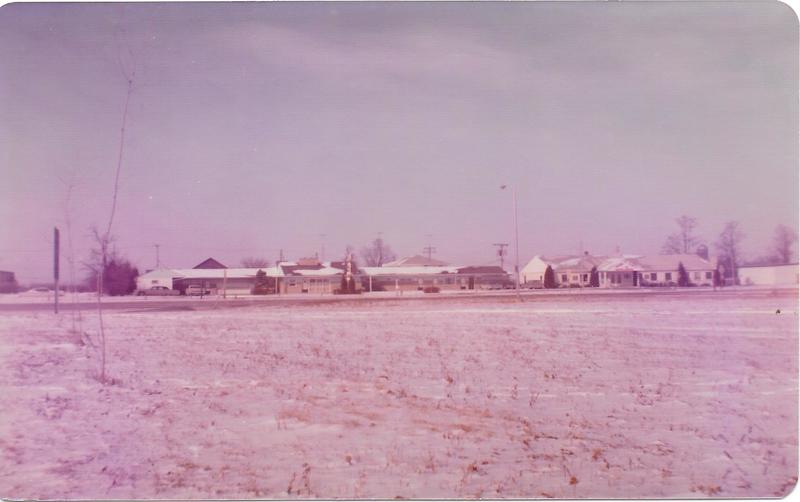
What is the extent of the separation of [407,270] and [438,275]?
35 centimetres

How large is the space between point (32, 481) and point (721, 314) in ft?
23.4

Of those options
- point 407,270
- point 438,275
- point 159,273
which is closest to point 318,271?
point 407,270

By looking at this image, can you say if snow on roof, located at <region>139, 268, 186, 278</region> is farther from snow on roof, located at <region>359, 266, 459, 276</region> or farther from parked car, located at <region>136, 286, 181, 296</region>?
snow on roof, located at <region>359, 266, 459, 276</region>

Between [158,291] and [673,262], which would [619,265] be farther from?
[158,291]

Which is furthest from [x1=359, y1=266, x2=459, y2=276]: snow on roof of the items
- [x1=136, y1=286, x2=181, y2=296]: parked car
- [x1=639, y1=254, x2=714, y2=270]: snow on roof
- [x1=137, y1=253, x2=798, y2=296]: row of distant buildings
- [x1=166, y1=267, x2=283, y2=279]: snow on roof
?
[x1=136, y1=286, x2=181, y2=296]: parked car

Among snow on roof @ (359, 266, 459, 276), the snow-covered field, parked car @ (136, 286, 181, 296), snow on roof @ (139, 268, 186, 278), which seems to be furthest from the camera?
parked car @ (136, 286, 181, 296)

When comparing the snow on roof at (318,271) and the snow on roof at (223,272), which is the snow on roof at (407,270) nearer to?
the snow on roof at (318,271)

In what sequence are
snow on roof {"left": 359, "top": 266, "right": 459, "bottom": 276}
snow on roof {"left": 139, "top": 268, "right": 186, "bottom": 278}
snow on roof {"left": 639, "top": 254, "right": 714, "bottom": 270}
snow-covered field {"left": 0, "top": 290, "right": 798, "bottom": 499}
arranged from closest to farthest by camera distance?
snow-covered field {"left": 0, "top": 290, "right": 798, "bottom": 499} < snow on roof {"left": 639, "top": 254, "right": 714, "bottom": 270} < snow on roof {"left": 139, "top": 268, "right": 186, "bottom": 278} < snow on roof {"left": 359, "top": 266, "right": 459, "bottom": 276}

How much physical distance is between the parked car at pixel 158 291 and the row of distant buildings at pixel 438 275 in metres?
0.07

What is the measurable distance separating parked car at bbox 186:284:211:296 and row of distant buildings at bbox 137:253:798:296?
0.08 feet

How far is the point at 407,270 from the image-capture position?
17.1 feet

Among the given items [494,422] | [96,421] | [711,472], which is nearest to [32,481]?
[96,421]

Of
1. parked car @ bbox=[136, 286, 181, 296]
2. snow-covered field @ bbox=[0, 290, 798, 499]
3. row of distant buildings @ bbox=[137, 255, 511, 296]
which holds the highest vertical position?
row of distant buildings @ bbox=[137, 255, 511, 296]

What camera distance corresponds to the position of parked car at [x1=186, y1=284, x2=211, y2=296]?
5469mm
